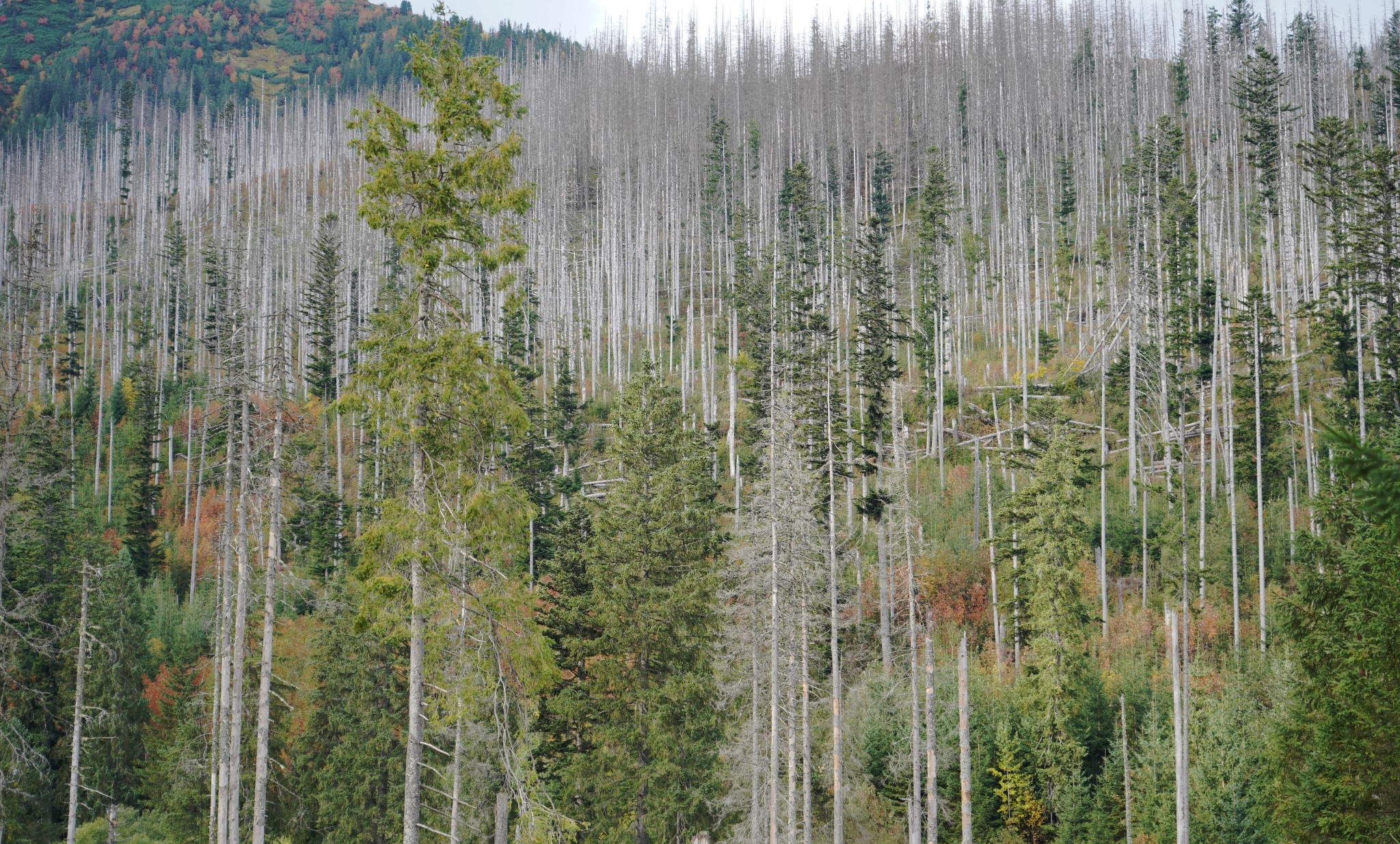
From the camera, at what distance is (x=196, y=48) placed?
510ft

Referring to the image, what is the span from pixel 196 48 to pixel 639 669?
170m

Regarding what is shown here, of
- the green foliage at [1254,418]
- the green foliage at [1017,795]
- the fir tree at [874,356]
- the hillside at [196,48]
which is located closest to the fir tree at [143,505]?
the fir tree at [874,356]

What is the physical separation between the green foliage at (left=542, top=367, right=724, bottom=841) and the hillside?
126063 millimetres

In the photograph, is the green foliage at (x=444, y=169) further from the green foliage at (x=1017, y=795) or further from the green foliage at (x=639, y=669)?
the green foliage at (x=1017, y=795)

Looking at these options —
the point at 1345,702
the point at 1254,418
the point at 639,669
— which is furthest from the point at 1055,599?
the point at 1254,418

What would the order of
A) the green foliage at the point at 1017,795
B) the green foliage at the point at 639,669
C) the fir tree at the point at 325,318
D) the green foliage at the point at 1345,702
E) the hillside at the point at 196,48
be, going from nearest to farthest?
1. the green foliage at the point at 1345,702
2. the green foliage at the point at 639,669
3. the green foliage at the point at 1017,795
4. the fir tree at the point at 325,318
5. the hillside at the point at 196,48

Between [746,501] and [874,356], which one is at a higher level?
[874,356]

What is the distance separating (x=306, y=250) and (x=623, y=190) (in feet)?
105

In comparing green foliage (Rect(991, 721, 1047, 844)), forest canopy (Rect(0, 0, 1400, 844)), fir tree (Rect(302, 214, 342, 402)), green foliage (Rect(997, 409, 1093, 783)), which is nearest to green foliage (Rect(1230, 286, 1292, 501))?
forest canopy (Rect(0, 0, 1400, 844))

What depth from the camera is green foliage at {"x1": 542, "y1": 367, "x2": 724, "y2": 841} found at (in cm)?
2367

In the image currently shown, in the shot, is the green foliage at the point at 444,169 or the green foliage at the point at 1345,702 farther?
the green foliage at the point at 1345,702

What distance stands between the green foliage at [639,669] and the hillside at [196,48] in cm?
12606

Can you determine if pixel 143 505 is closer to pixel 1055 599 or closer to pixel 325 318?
pixel 325 318

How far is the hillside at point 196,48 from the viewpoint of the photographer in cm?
13888
